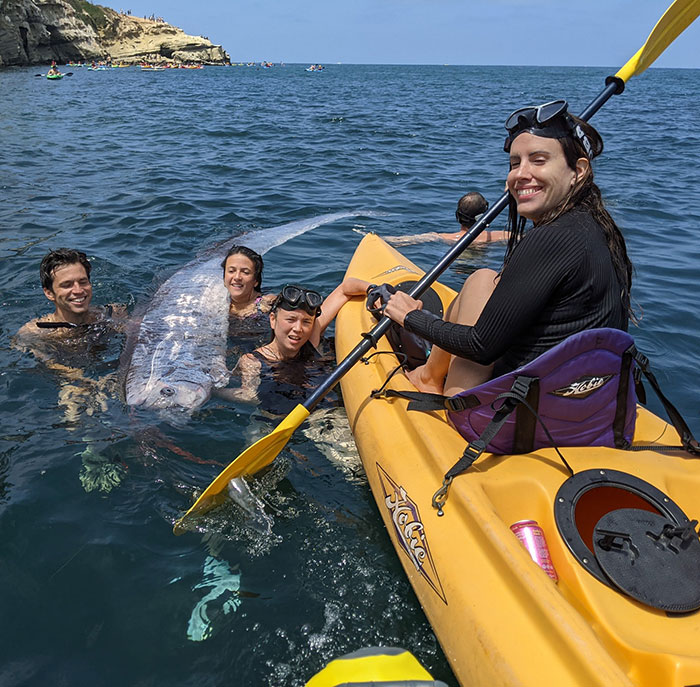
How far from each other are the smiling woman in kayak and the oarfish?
8.24ft

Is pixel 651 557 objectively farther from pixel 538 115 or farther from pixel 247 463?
pixel 247 463

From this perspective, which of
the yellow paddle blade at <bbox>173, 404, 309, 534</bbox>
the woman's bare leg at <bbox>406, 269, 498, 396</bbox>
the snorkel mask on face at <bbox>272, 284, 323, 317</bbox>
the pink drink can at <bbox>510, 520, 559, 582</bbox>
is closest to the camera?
the pink drink can at <bbox>510, 520, 559, 582</bbox>

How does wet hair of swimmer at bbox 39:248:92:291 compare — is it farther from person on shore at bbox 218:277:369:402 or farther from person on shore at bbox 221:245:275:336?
person on shore at bbox 218:277:369:402

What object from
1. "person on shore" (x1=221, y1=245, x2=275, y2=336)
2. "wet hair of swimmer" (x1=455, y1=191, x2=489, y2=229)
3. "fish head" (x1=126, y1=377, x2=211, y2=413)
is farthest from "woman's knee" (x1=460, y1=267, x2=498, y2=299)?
"wet hair of swimmer" (x1=455, y1=191, x2=489, y2=229)

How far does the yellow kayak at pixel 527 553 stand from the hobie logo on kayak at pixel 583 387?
1.01 ft

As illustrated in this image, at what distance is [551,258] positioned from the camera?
99.3 inches

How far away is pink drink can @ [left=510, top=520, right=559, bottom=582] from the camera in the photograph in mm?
2467

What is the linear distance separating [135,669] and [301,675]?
2.49 feet

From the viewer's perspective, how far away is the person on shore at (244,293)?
230 inches

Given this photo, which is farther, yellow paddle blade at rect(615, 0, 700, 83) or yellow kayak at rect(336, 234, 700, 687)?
yellow paddle blade at rect(615, 0, 700, 83)

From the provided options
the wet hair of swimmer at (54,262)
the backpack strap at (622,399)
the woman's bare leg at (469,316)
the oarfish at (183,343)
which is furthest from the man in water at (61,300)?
the backpack strap at (622,399)

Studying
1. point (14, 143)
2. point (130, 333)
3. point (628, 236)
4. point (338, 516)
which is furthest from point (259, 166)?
point (338, 516)

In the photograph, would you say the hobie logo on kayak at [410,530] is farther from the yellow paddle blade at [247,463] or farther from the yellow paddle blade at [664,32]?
the yellow paddle blade at [664,32]

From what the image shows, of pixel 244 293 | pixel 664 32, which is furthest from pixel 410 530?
pixel 664 32
